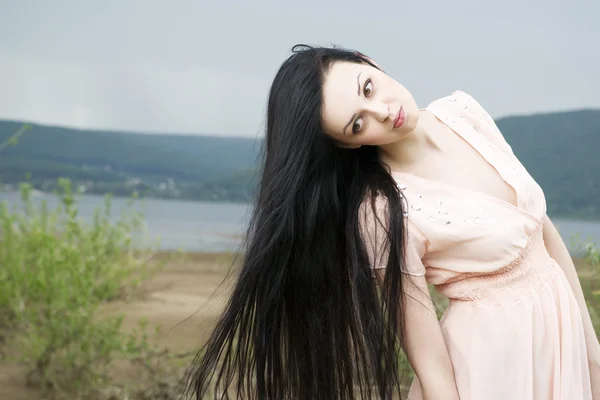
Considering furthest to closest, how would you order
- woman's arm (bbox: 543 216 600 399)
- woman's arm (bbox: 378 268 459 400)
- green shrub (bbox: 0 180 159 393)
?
green shrub (bbox: 0 180 159 393), woman's arm (bbox: 543 216 600 399), woman's arm (bbox: 378 268 459 400)

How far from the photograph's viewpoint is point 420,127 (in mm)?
2037

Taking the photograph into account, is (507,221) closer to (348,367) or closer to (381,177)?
(381,177)

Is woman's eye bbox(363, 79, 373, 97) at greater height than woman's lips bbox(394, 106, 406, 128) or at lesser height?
greater

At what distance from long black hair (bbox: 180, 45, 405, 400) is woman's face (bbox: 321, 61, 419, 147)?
0.03 metres

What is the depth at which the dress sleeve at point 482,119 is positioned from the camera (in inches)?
84.1

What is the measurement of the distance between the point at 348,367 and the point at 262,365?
0.23 m

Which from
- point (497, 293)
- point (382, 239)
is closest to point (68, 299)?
point (382, 239)

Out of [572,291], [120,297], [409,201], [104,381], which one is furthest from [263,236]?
[120,297]

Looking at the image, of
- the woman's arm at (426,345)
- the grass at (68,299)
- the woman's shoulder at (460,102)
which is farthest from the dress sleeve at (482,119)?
the grass at (68,299)

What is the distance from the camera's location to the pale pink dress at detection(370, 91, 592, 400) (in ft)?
6.13

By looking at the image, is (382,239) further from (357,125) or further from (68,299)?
(68,299)

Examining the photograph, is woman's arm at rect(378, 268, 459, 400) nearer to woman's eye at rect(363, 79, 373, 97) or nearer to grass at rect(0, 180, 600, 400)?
woman's eye at rect(363, 79, 373, 97)

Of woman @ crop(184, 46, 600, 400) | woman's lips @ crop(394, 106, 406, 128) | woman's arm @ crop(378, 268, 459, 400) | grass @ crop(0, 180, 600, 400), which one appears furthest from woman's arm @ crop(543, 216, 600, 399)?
grass @ crop(0, 180, 600, 400)

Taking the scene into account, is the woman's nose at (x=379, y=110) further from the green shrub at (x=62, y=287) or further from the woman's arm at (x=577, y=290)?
the green shrub at (x=62, y=287)
